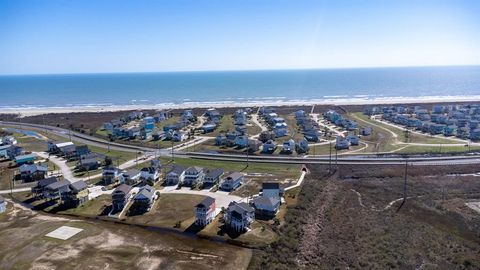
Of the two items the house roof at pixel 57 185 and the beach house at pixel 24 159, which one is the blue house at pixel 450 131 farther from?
the beach house at pixel 24 159

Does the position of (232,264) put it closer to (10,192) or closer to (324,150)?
(10,192)

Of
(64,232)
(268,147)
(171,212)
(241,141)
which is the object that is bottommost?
(171,212)

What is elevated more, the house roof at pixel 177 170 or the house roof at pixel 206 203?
the house roof at pixel 206 203

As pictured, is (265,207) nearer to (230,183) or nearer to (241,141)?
(230,183)

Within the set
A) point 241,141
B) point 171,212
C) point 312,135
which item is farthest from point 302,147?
point 171,212

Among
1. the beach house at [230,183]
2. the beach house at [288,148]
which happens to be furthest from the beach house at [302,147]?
the beach house at [230,183]

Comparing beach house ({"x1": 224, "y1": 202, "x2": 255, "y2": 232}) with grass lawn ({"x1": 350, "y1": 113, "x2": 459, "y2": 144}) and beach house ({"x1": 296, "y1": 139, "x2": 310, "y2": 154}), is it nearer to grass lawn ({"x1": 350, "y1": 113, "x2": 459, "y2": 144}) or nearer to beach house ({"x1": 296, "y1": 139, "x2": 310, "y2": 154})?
beach house ({"x1": 296, "y1": 139, "x2": 310, "y2": 154})

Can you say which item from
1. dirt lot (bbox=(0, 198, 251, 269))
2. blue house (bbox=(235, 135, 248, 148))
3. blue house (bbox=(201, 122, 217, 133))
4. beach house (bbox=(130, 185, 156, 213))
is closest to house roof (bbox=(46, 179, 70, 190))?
dirt lot (bbox=(0, 198, 251, 269))
